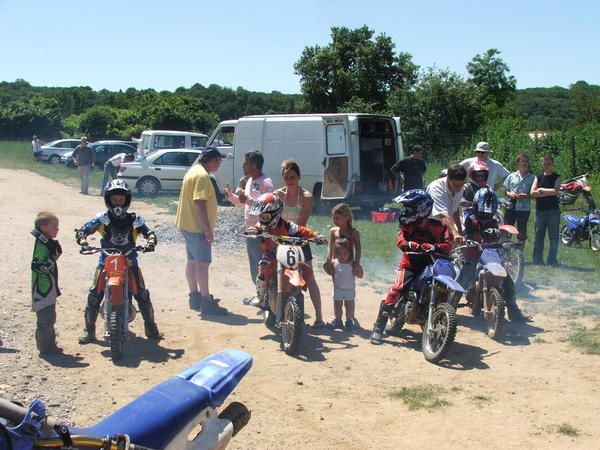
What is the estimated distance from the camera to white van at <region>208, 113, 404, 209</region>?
16656 millimetres

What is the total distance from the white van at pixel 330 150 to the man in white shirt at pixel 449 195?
858 cm

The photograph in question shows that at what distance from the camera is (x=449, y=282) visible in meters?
6.49

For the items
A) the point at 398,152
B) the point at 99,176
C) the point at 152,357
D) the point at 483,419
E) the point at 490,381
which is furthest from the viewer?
the point at 99,176

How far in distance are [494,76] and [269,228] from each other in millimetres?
50233

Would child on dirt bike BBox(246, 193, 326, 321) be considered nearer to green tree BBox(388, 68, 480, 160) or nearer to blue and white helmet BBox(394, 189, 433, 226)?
blue and white helmet BBox(394, 189, 433, 226)

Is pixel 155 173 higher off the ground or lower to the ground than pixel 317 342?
higher

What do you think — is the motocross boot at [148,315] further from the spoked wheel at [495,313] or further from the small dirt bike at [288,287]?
the spoked wheel at [495,313]

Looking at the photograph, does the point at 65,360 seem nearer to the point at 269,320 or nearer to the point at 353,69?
the point at 269,320

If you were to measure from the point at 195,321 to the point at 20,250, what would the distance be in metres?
5.45

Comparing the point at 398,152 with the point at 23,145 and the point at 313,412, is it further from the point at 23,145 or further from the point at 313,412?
the point at 23,145

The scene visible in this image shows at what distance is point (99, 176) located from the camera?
2805 centimetres

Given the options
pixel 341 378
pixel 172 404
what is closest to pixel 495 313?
pixel 341 378

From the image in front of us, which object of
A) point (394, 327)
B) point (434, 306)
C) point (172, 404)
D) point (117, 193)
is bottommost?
point (394, 327)

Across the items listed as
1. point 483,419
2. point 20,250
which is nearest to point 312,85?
point 20,250
